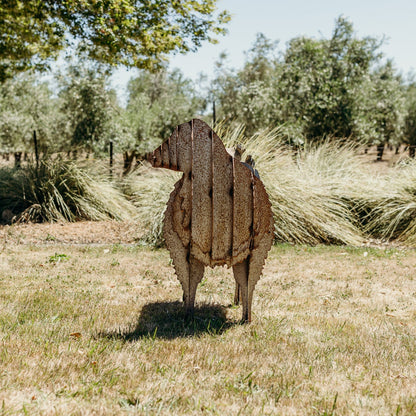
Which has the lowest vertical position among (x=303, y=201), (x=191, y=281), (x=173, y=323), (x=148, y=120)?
(x=173, y=323)

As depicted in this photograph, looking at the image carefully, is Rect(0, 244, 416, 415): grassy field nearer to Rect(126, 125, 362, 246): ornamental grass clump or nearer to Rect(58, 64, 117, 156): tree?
Rect(126, 125, 362, 246): ornamental grass clump

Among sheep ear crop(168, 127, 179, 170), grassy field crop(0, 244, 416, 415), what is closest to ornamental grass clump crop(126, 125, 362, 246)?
grassy field crop(0, 244, 416, 415)

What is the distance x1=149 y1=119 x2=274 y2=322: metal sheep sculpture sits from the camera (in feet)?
11.3

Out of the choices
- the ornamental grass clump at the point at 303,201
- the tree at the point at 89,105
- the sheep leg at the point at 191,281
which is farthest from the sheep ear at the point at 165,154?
the tree at the point at 89,105

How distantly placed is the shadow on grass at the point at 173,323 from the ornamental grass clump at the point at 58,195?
18.7ft

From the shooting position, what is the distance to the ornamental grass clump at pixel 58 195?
9.34 meters

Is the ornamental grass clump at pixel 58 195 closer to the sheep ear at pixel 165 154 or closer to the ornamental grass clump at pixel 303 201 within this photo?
the ornamental grass clump at pixel 303 201

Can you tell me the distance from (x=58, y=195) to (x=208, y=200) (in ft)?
22.0

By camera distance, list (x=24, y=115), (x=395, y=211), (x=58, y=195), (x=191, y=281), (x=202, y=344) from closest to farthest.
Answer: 1. (x=202, y=344)
2. (x=191, y=281)
3. (x=395, y=211)
4. (x=58, y=195)
5. (x=24, y=115)

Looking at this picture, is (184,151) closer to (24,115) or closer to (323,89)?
(323,89)

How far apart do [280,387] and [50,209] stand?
7.65 metres

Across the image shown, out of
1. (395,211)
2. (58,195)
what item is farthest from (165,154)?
(58,195)

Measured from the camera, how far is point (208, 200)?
346 centimetres

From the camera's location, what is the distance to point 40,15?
923 centimetres
